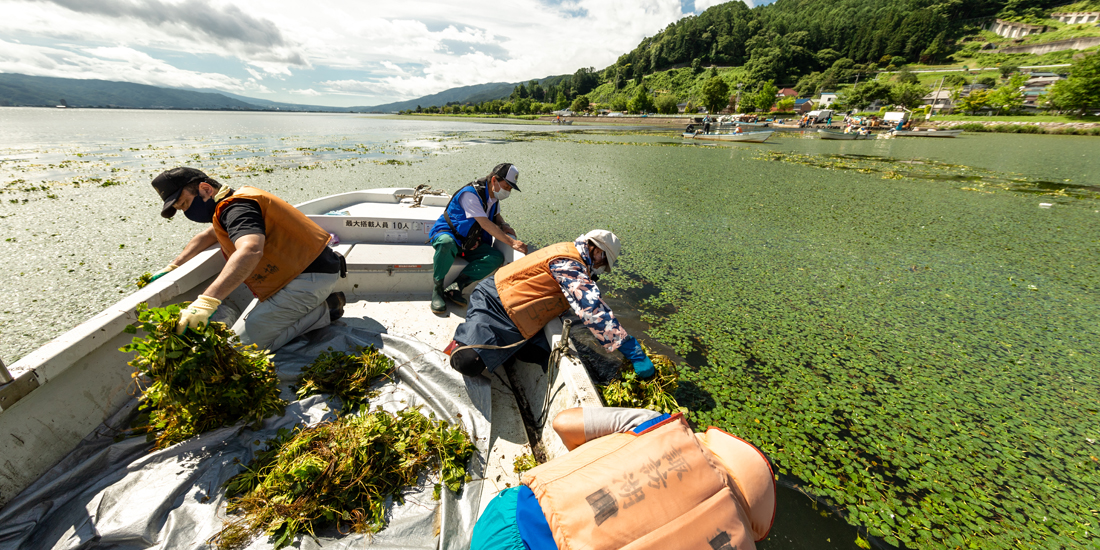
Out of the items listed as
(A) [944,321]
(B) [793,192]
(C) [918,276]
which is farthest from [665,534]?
(B) [793,192]

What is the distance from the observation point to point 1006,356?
3633 millimetres

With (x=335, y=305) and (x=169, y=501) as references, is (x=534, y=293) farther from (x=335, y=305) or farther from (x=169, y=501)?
(x=169, y=501)

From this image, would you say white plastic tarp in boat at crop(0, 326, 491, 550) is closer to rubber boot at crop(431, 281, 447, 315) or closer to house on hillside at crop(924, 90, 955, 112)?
rubber boot at crop(431, 281, 447, 315)

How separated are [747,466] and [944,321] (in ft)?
15.5

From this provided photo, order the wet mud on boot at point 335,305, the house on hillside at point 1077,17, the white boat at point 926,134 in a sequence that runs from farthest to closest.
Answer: the house on hillside at point 1077,17 → the white boat at point 926,134 → the wet mud on boot at point 335,305

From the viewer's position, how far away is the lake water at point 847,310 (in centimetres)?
246

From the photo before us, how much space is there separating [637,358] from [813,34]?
4961 inches

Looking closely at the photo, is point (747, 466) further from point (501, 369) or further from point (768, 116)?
point (768, 116)

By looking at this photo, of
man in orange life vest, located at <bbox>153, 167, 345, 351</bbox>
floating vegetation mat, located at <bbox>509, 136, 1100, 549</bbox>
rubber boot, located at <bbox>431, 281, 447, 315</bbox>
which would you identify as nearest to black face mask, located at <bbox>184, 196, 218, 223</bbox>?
man in orange life vest, located at <bbox>153, 167, 345, 351</bbox>

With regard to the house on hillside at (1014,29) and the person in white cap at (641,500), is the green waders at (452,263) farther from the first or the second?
the house on hillside at (1014,29)

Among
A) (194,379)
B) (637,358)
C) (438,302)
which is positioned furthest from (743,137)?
(194,379)

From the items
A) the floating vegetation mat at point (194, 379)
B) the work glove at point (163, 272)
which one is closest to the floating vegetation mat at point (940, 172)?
the floating vegetation mat at point (194, 379)

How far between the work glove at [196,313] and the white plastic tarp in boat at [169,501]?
2.07ft

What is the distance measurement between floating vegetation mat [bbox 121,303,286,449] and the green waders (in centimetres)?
165
